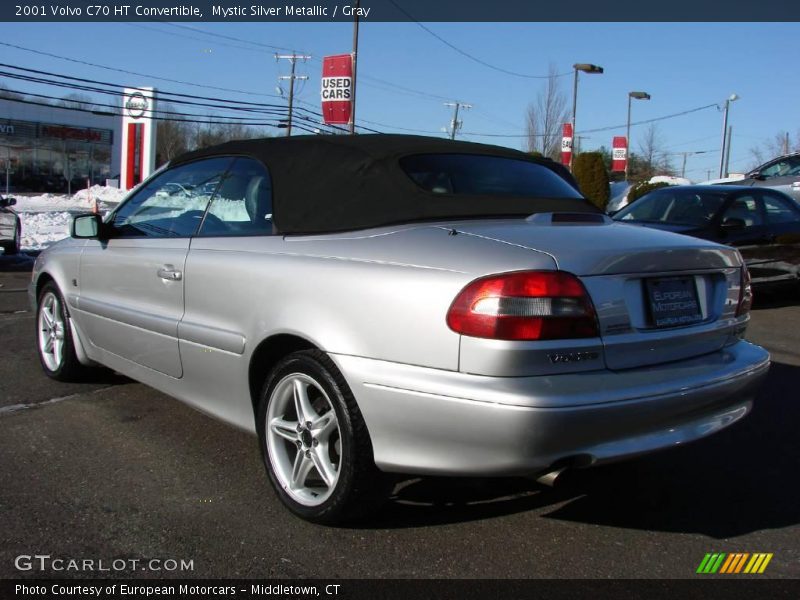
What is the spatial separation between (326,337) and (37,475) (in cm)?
167

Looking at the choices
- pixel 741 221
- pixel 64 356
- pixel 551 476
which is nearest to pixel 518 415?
pixel 551 476

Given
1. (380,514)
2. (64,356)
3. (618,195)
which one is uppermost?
(618,195)

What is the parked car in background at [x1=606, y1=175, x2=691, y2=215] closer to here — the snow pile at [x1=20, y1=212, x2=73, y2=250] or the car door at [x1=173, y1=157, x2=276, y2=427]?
the snow pile at [x1=20, y1=212, x2=73, y2=250]

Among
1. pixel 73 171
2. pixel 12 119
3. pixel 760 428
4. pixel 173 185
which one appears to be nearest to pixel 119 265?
pixel 173 185

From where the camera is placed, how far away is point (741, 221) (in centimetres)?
857

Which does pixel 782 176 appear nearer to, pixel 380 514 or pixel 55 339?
pixel 55 339

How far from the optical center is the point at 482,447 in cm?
251

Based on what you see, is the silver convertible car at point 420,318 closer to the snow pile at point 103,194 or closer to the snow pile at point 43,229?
the snow pile at point 43,229

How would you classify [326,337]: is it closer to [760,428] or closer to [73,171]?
[760,428]

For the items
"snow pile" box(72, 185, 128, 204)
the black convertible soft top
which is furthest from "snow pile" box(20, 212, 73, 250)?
"snow pile" box(72, 185, 128, 204)

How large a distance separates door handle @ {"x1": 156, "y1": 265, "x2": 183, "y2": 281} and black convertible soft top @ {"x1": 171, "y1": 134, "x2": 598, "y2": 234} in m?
0.66

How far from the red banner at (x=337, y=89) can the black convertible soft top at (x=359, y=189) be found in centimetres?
1267

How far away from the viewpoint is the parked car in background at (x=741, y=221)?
8.53 metres

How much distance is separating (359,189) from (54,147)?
164ft
